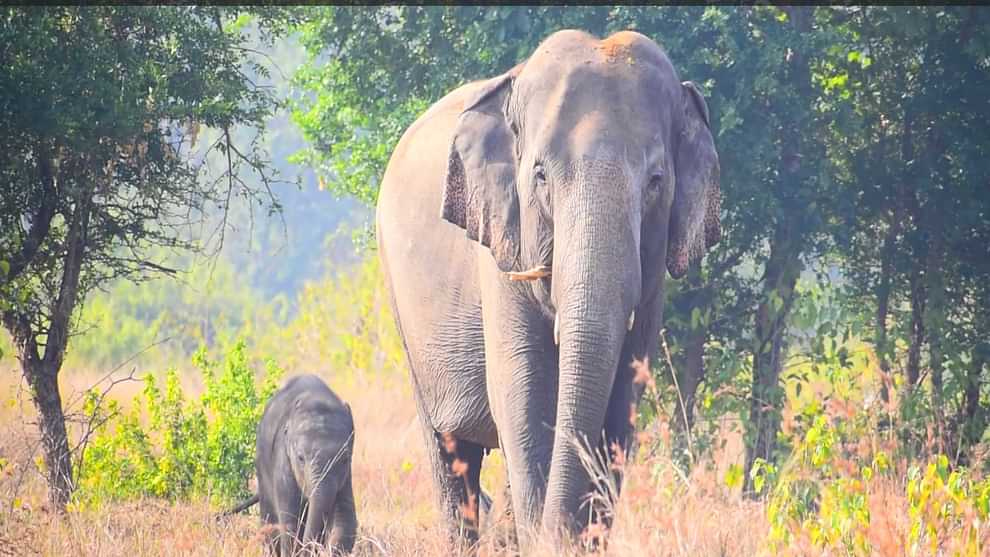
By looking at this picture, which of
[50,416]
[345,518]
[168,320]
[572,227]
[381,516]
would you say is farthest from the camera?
[168,320]

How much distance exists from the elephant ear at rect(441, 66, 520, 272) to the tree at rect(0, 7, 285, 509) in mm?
2468

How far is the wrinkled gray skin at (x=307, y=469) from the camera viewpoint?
9297 millimetres

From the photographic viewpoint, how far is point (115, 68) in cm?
947

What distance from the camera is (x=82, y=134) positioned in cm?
923

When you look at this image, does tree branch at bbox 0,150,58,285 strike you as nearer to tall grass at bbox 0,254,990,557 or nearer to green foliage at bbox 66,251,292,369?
tall grass at bbox 0,254,990,557

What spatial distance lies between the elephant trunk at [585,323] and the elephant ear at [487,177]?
1.81ft

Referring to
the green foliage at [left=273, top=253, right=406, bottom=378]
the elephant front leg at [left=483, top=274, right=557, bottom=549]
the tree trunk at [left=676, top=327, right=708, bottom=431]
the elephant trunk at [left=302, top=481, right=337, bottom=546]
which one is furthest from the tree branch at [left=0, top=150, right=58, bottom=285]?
the green foliage at [left=273, top=253, right=406, bottom=378]

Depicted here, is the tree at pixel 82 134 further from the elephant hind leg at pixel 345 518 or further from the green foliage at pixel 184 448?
the elephant hind leg at pixel 345 518

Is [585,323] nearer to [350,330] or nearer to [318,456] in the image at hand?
[318,456]

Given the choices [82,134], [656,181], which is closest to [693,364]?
[82,134]

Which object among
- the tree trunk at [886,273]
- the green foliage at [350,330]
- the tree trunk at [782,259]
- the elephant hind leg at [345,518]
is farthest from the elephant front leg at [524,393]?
the green foliage at [350,330]

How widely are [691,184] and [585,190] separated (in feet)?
2.43

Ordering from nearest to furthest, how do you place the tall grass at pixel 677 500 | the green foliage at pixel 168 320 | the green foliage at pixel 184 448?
the tall grass at pixel 677 500 < the green foliage at pixel 184 448 < the green foliage at pixel 168 320

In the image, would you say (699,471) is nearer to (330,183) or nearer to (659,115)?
(659,115)
